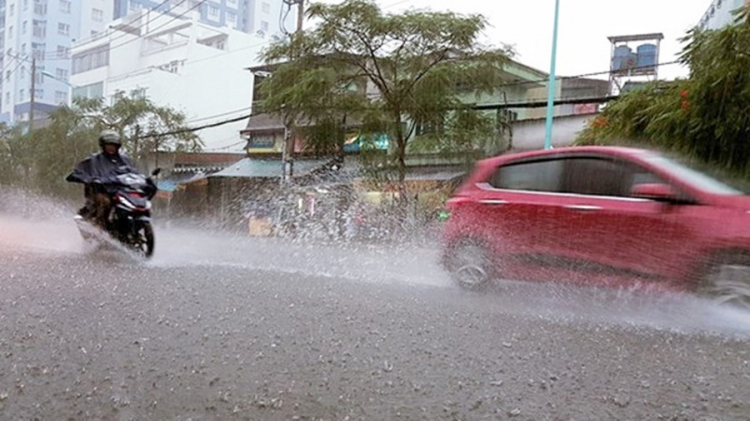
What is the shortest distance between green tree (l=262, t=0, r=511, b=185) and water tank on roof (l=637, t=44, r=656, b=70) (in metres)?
2.52

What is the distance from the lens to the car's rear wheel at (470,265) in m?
5.01

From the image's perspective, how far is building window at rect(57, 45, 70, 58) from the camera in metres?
31.7

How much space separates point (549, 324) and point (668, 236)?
3.43 ft

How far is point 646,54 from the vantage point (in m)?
11.7

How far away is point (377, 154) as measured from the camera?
13.1m

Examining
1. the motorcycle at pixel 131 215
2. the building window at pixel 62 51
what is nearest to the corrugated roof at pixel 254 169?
the motorcycle at pixel 131 215

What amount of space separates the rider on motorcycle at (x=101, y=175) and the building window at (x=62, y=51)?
29.1 meters

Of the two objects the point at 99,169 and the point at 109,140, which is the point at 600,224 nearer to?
the point at 99,169

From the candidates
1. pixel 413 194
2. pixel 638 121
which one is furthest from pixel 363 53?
pixel 638 121

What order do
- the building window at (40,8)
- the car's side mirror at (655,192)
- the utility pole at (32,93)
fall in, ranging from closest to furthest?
the car's side mirror at (655,192) → the utility pole at (32,93) → the building window at (40,8)

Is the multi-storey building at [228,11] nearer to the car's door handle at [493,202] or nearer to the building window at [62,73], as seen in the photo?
the building window at [62,73]

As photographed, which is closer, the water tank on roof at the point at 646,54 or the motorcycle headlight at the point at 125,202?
the motorcycle headlight at the point at 125,202

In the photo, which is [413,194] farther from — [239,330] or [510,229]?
[239,330]

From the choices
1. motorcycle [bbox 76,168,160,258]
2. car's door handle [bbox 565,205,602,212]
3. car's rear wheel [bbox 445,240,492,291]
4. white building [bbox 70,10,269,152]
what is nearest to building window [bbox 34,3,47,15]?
white building [bbox 70,10,269,152]
